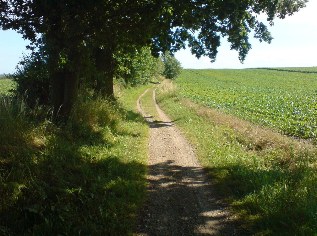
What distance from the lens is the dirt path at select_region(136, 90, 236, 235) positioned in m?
6.45

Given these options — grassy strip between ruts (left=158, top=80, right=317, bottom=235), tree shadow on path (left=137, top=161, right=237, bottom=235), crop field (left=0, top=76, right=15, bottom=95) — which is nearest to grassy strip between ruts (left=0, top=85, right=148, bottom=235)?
tree shadow on path (left=137, top=161, right=237, bottom=235)

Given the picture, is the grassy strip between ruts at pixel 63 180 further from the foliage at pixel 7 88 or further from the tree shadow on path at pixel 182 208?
the foliage at pixel 7 88

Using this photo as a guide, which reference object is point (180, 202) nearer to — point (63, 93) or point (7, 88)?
point (63, 93)

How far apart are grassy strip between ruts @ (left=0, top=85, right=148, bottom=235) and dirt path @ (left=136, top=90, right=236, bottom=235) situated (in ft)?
1.19

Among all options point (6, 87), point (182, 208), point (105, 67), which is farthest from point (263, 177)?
point (6, 87)

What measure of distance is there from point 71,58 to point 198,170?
17.9 ft

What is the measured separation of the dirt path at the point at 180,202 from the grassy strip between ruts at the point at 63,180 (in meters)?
0.36

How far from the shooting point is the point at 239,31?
16500mm

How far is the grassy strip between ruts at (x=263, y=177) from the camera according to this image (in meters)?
6.29

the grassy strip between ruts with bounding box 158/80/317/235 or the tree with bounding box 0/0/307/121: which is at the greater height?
the tree with bounding box 0/0/307/121

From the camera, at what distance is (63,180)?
7.46m

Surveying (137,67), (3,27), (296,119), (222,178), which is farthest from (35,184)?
(137,67)

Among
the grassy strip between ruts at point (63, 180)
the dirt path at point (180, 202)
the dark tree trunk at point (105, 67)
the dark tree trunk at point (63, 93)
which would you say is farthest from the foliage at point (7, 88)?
the dirt path at point (180, 202)

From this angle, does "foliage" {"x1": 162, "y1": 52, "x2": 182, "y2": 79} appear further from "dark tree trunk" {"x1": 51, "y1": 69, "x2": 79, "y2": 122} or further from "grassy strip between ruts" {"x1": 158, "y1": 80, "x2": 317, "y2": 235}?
"dark tree trunk" {"x1": 51, "y1": 69, "x2": 79, "y2": 122}
